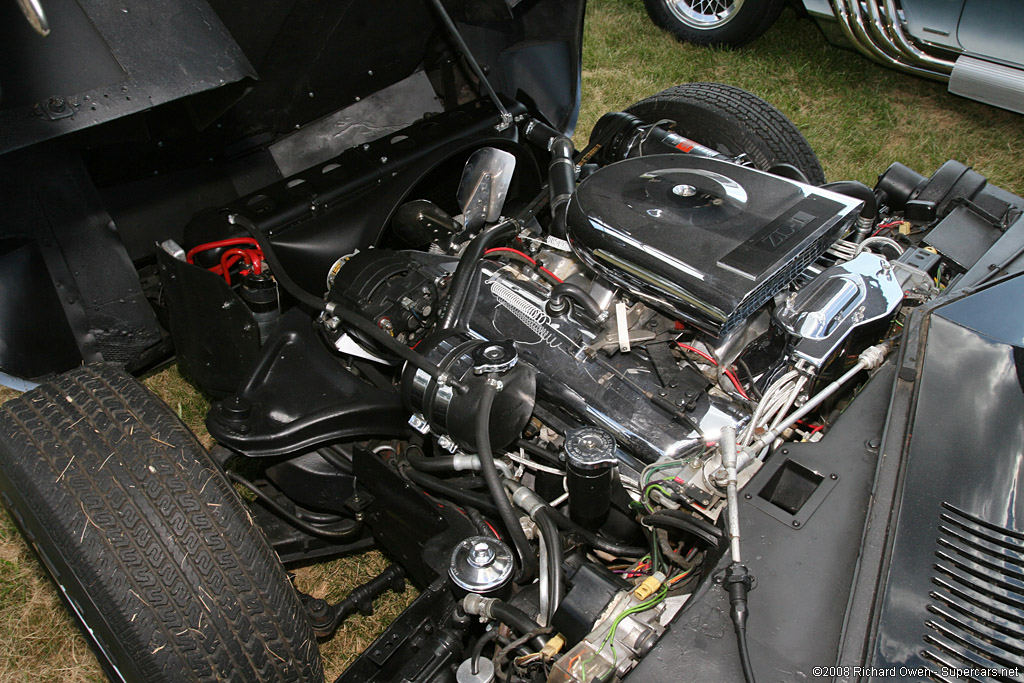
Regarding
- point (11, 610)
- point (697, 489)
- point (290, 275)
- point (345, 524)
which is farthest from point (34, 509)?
point (697, 489)

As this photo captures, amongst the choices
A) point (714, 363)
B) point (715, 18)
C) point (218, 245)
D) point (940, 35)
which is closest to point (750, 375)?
point (714, 363)

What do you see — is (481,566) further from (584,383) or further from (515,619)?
(584,383)

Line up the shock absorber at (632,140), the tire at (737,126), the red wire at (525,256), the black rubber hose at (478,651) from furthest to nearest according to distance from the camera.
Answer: the tire at (737,126) < the shock absorber at (632,140) < the red wire at (525,256) < the black rubber hose at (478,651)

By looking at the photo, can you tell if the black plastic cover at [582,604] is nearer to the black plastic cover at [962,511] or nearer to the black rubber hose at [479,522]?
the black rubber hose at [479,522]

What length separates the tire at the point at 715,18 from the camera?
5.54 metres

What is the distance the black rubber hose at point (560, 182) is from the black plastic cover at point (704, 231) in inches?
9.6

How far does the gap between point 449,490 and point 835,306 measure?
111 centimetres

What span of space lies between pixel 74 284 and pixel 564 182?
1612mm

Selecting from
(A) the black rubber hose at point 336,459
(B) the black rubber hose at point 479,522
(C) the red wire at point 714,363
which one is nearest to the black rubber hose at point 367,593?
(A) the black rubber hose at point 336,459

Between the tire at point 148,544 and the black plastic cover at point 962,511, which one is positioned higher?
the black plastic cover at point 962,511

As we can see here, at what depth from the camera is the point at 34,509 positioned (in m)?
1.82

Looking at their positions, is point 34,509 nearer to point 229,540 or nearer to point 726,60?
point 229,540

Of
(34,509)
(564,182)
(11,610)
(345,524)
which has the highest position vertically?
(564,182)

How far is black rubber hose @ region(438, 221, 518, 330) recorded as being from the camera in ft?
7.54
